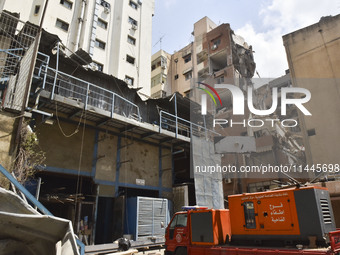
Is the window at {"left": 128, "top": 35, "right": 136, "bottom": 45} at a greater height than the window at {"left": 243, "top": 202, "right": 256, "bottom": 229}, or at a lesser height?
greater

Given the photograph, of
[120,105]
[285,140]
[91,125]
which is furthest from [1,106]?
[285,140]

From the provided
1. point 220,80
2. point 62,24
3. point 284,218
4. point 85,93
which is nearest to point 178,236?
point 284,218

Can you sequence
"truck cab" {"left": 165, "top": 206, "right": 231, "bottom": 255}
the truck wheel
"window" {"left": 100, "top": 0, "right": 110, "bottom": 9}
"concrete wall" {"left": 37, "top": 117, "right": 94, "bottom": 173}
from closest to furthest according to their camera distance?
"truck cab" {"left": 165, "top": 206, "right": 231, "bottom": 255} < the truck wheel < "concrete wall" {"left": 37, "top": 117, "right": 94, "bottom": 173} < "window" {"left": 100, "top": 0, "right": 110, "bottom": 9}

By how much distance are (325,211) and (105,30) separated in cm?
2213

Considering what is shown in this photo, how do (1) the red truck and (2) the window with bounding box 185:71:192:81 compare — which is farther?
(2) the window with bounding box 185:71:192:81

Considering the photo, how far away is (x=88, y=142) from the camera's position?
13.9 metres

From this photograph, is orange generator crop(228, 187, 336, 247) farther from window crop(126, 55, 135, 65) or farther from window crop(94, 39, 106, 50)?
window crop(94, 39, 106, 50)

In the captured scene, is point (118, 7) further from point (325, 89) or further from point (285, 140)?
point (285, 140)

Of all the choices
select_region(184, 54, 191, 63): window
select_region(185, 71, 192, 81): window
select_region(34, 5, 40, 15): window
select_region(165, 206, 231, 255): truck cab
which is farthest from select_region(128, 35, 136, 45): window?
select_region(184, 54, 191, 63): window

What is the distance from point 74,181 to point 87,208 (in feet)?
6.98

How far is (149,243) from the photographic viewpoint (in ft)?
43.2

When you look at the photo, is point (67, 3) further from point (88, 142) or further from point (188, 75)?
point (188, 75)

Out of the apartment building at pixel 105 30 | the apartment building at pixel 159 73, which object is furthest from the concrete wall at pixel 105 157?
the apartment building at pixel 159 73

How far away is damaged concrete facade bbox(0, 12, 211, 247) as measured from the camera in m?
11.7
